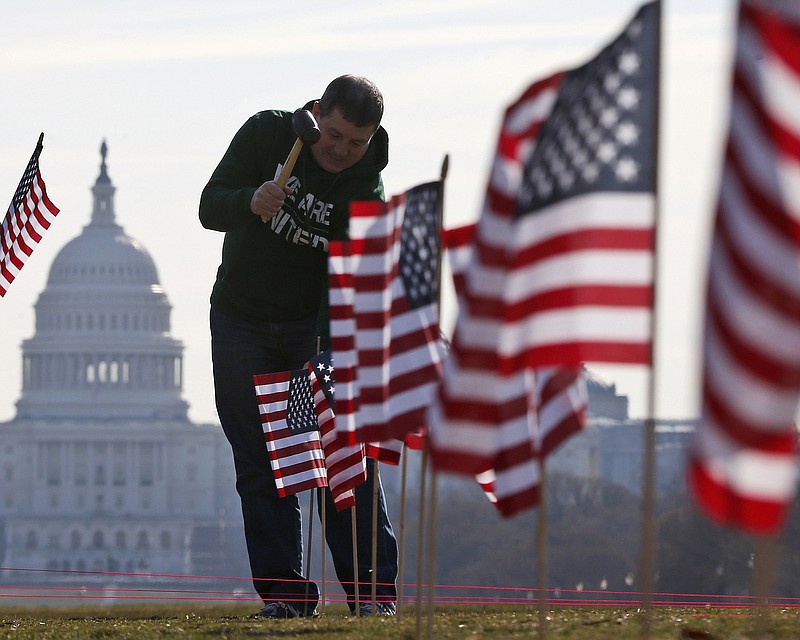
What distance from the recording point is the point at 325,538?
537 inches

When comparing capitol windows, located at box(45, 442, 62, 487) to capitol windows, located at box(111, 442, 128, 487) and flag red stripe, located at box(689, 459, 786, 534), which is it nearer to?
capitol windows, located at box(111, 442, 128, 487)

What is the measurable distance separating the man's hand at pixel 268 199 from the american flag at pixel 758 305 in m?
5.54

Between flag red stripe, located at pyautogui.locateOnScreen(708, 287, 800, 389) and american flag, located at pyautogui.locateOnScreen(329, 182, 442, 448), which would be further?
american flag, located at pyautogui.locateOnScreen(329, 182, 442, 448)

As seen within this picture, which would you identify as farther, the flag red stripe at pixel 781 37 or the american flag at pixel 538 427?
the american flag at pixel 538 427

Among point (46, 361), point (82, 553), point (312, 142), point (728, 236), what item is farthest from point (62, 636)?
point (46, 361)

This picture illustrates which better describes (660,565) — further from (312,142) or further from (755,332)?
(755,332)

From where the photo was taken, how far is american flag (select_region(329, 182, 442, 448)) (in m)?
11.1

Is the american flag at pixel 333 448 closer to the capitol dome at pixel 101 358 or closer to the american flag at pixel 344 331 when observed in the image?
the american flag at pixel 344 331

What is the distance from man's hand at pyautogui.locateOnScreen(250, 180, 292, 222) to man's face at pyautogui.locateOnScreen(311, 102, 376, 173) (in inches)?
13.2

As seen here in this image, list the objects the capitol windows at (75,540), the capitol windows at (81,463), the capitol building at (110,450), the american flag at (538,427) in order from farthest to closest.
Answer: the capitol windows at (81,463) < the capitol building at (110,450) < the capitol windows at (75,540) < the american flag at (538,427)

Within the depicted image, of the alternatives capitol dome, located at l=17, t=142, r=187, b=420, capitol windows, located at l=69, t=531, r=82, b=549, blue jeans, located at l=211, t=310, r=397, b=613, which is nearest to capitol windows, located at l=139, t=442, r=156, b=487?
capitol dome, located at l=17, t=142, r=187, b=420

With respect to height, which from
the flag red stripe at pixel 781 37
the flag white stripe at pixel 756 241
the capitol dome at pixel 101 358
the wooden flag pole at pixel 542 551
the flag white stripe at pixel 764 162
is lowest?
the capitol dome at pixel 101 358

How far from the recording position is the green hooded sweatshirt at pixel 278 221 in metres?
13.1

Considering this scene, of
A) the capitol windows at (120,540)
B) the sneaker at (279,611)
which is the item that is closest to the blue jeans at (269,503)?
the sneaker at (279,611)
